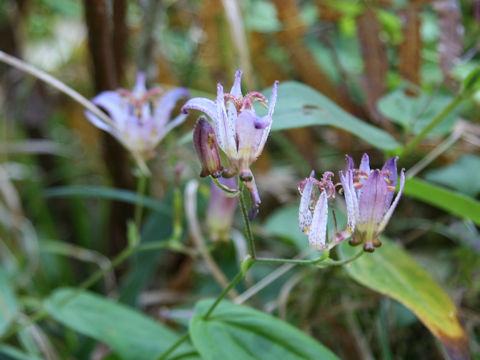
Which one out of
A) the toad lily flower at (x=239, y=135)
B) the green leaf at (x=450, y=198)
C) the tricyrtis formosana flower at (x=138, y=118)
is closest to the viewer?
the toad lily flower at (x=239, y=135)

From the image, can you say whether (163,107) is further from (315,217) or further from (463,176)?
(463,176)

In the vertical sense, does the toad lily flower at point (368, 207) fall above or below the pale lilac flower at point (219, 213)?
above

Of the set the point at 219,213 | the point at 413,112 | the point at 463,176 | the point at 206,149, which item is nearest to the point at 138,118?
the point at 219,213

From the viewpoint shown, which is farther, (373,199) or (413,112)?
(413,112)

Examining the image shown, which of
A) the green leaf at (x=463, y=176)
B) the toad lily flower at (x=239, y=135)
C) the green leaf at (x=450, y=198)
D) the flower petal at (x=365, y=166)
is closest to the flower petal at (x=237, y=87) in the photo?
the toad lily flower at (x=239, y=135)

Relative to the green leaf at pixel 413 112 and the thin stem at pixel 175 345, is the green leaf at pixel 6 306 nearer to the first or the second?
the thin stem at pixel 175 345

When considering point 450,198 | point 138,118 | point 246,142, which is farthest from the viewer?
point 138,118

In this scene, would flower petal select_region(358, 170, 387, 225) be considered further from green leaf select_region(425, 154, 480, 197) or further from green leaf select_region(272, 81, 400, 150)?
green leaf select_region(425, 154, 480, 197)
